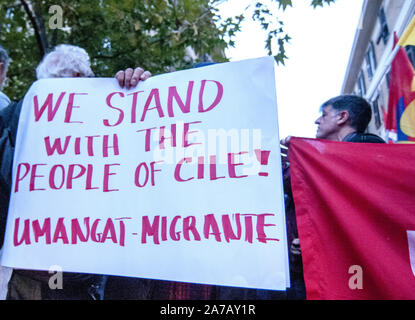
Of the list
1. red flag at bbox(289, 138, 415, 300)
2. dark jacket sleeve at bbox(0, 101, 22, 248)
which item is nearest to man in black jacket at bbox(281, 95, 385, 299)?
red flag at bbox(289, 138, 415, 300)

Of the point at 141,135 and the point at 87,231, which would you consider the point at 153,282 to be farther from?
the point at 141,135

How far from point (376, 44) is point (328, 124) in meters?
16.5

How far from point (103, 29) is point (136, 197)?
4499 mm

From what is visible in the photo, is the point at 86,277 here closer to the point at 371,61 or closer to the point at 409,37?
the point at 409,37

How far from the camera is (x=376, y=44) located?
1681 cm

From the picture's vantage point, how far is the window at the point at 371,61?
1732 centimetres

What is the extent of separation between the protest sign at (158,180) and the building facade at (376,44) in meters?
9.70

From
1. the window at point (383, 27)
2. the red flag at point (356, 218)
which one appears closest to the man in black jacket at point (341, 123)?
the red flag at point (356, 218)

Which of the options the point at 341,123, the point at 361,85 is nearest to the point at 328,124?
the point at 341,123

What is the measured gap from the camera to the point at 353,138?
210 centimetres

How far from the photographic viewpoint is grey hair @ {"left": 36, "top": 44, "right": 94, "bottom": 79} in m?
1.99

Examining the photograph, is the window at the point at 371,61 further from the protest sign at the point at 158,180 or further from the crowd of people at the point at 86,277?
the protest sign at the point at 158,180
